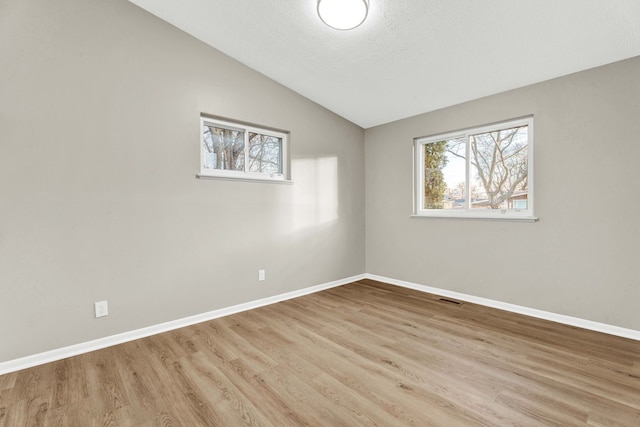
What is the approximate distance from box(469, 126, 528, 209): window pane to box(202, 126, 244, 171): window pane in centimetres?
262

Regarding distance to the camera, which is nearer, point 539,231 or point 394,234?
point 539,231

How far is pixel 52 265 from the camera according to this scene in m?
2.19

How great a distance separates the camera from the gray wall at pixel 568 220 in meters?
2.43

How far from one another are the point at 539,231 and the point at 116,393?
11.8ft

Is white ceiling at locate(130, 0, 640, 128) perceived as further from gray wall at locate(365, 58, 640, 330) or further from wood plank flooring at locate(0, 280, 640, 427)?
wood plank flooring at locate(0, 280, 640, 427)

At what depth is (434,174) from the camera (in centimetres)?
380

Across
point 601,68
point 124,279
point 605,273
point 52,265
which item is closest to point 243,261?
point 124,279

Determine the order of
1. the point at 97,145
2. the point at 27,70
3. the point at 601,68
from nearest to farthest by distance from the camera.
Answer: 1. the point at 27,70
2. the point at 97,145
3. the point at 601,68

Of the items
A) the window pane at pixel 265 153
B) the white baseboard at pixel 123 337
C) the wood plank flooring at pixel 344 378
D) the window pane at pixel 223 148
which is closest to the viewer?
the wood plank flooring at pixel 344 378

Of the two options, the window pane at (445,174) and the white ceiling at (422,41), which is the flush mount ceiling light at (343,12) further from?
the window pane at (445,174)

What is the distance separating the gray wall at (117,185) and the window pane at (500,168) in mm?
2200

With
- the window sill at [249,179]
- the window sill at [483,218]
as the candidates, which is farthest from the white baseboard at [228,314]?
the window sill at [249,179]

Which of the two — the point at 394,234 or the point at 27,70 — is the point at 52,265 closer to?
the point at 27,70

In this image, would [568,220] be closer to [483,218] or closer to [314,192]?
[483,218]
